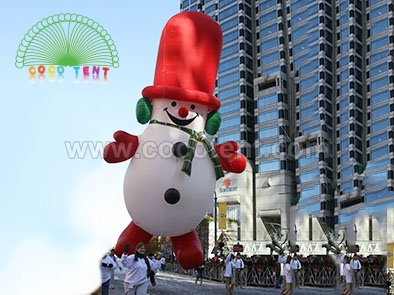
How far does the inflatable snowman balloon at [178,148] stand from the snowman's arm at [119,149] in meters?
0.02

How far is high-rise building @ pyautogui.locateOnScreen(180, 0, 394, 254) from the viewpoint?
2554 inches

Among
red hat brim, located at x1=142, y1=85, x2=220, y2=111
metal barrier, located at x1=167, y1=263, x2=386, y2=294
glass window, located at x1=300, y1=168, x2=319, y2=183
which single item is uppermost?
glass window, located at x1=300, y1=168, x2=319, y2=183

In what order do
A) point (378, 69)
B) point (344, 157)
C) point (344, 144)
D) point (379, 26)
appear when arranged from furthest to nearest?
point (379, 26) < point (344, 144) < point (378, 69) < point (344, 157)

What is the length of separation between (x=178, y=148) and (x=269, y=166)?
203ft

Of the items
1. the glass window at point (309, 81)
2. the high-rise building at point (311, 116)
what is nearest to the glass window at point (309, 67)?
the high-rise building at point (311, 116)

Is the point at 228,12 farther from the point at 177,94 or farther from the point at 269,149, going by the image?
the point at 177,94

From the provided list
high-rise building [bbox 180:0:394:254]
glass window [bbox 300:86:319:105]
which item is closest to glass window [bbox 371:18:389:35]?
high-rise building [bbox 180:0:394:254]

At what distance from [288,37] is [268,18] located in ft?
14.1

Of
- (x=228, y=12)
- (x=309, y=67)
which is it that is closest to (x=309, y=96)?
(x=309, y=67)

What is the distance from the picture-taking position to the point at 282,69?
7238cm

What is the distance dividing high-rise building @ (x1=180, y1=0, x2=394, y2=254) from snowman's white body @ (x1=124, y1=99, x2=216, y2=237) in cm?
5273

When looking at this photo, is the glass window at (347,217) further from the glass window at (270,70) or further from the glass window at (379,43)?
the glass window at (270,70)

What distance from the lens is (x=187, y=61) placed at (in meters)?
9.70

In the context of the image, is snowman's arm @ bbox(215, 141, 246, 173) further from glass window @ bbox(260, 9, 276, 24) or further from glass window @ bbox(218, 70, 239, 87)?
glass window @ bbox(260, 9, 276, 24)
